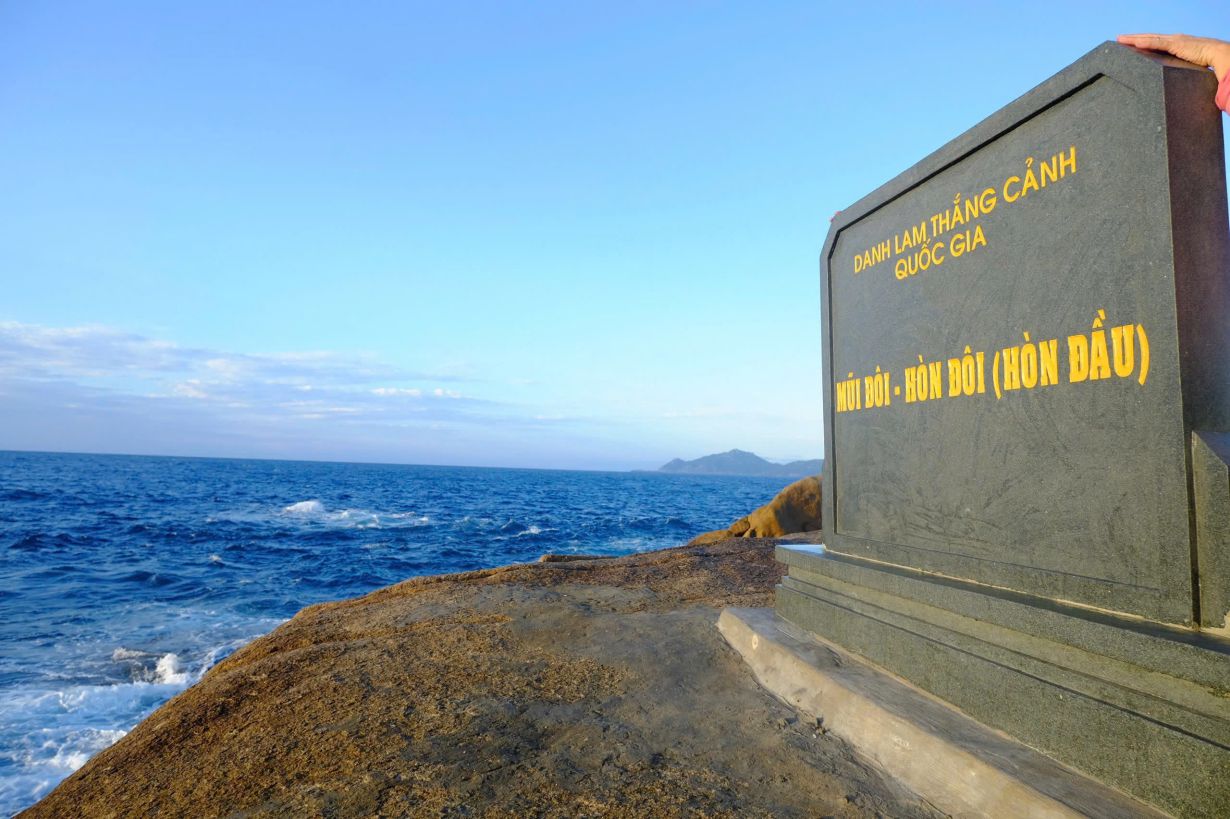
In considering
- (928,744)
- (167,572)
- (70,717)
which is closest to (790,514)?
(70,717)

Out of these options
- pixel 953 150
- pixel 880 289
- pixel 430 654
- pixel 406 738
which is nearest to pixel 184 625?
pixel 430 654

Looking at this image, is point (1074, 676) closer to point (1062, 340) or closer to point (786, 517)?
point (1062, 340)

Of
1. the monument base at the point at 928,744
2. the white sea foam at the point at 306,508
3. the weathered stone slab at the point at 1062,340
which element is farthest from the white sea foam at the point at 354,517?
the weathered stone slab at the point at 1062,340

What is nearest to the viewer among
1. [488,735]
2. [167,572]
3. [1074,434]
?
[1074,434]

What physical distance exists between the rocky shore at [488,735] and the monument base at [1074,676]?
520 millimetres

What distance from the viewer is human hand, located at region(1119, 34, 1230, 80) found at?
84.8 inches

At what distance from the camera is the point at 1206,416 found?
211 cm

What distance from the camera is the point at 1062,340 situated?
2.57 metres

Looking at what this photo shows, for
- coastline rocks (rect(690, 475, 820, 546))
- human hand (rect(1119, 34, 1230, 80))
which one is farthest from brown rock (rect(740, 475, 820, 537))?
human hand (rect(1119, 34, 1230, 80))

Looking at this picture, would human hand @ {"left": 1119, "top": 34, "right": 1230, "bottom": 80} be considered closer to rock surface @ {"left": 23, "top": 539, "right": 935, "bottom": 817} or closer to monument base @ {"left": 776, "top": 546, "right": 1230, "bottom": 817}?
monument base @ {"left": 776, "top": 546, "right": 1230, "bottom": 817}

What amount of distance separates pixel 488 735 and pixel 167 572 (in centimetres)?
1526

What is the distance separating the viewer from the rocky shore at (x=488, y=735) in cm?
242

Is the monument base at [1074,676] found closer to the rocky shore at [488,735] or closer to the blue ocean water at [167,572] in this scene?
the rocky shore at [488,735]

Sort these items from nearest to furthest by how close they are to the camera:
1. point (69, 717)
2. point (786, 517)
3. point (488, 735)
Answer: point (488, 735) < point (69, 717) < point (786, 517)
